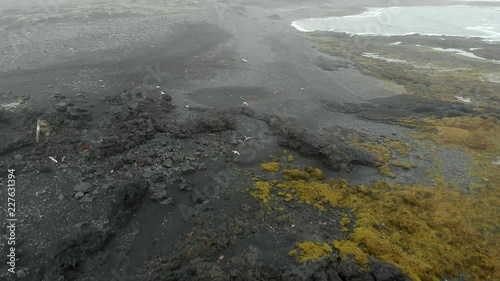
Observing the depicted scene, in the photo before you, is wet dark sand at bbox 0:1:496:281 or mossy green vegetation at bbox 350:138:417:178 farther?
mossy green vegetation at bbox 350:138:417:178

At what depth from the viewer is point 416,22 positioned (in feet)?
217

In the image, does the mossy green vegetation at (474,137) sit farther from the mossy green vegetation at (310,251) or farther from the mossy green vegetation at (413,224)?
the mossy green vegetation at (310,251)

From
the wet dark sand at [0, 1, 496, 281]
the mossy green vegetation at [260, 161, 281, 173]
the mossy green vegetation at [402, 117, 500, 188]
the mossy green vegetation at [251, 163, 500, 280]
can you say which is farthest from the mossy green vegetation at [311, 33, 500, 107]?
the mossy green vegetation at [260, 161, 281, 173]

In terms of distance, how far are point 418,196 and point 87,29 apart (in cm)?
4214

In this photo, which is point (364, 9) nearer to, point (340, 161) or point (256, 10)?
point (256, 10)

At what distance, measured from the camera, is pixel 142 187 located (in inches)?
661

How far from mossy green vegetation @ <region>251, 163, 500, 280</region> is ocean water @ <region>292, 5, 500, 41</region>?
44.8 m

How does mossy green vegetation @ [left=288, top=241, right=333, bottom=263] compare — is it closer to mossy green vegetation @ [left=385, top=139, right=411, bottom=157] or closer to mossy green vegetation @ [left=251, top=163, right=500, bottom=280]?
mossy green vegetation @ [left=251, top=163, right=500, bottom=280]

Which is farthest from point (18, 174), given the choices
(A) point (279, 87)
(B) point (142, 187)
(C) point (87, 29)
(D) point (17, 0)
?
(D) point (17, 0)

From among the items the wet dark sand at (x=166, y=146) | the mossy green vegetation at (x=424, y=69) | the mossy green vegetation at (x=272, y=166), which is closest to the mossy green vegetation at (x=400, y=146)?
the wet dark sand at (x=166, y=146)

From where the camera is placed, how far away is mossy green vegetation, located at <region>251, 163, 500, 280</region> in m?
13.7

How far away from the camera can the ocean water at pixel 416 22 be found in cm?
5881

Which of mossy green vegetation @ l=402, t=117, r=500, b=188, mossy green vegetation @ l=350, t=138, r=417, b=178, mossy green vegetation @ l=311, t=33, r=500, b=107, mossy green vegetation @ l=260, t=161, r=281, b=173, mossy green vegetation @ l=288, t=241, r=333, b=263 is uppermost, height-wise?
mossy green vegetation @ l=311, t=33, r=500, b=107

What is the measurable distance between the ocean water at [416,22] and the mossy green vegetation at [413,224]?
147ft
